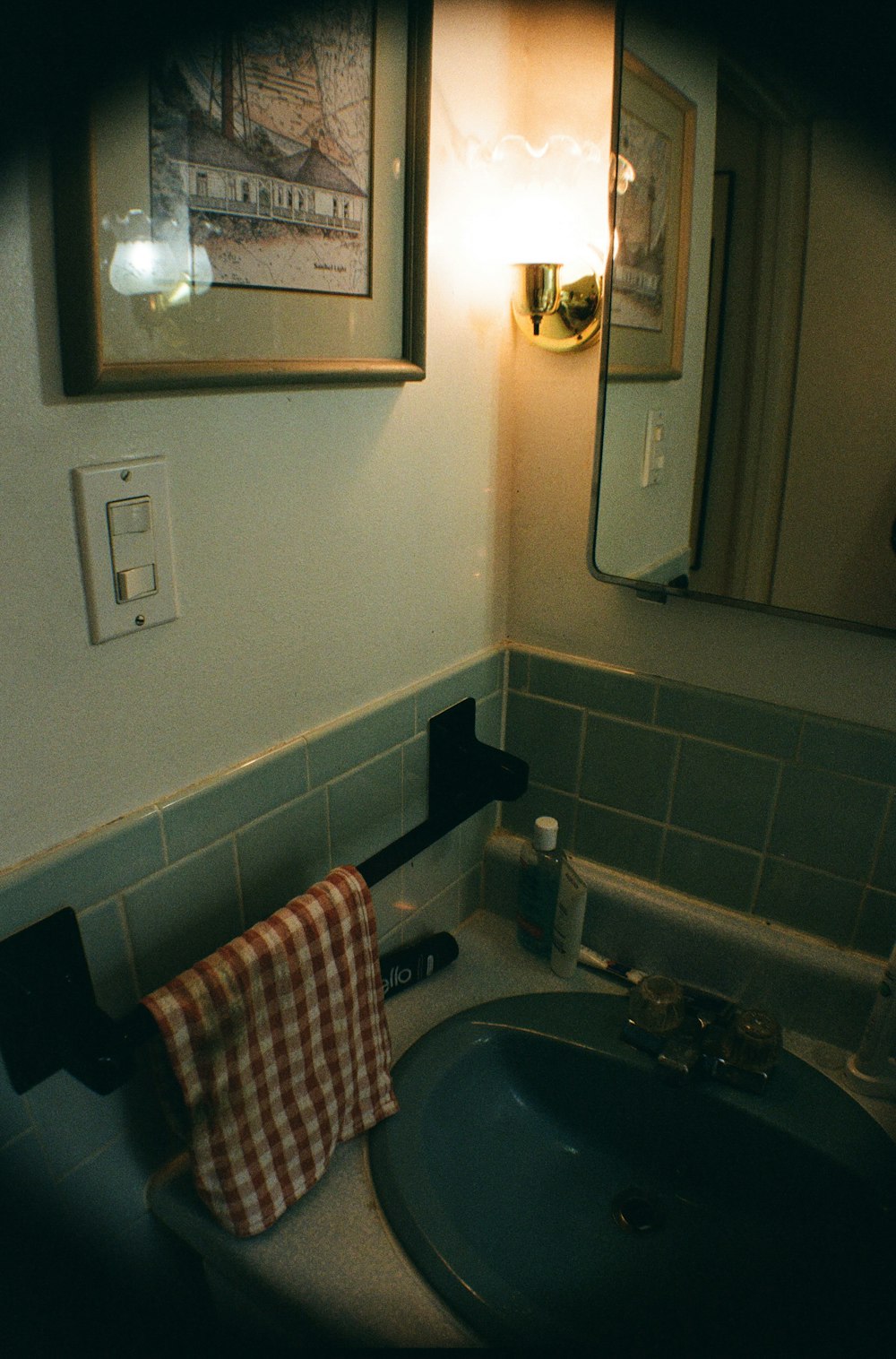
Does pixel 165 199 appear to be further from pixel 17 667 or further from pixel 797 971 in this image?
pixel 797 971

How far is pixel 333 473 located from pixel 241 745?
24cm

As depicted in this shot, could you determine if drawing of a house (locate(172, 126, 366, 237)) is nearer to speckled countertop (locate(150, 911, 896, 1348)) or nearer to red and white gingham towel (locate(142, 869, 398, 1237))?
red and white gingham towel (locate(142, 869, 398, 1237))

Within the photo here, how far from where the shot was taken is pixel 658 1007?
880 millimetres

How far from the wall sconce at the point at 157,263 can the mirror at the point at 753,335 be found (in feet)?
1.42

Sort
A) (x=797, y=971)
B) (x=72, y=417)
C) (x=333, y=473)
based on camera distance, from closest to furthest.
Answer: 1. (x=72, y=417)
2. (x=333, y=473)
3. (x=797, y=971)

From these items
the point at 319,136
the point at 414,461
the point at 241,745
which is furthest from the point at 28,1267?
the point at 319,136

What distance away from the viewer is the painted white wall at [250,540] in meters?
0.53

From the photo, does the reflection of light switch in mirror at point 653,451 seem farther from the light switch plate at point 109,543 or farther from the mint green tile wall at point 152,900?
the light switch plate at point 109,543

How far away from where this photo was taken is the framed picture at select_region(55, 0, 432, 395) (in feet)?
1.70

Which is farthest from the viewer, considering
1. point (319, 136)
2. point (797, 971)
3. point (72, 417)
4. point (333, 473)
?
point (797, 971)

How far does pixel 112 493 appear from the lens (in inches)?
22.4

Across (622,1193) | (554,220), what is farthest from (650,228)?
(622,1193)

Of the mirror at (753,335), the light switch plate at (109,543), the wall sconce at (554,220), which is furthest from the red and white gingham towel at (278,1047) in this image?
the wall sconce at (554,220)

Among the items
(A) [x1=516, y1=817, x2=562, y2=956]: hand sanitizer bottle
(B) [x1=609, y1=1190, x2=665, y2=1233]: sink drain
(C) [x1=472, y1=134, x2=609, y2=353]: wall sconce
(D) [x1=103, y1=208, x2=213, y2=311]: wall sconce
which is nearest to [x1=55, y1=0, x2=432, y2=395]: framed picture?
(D) [x1=103, y1=208, x2=213, y2=311]: wall sconce
